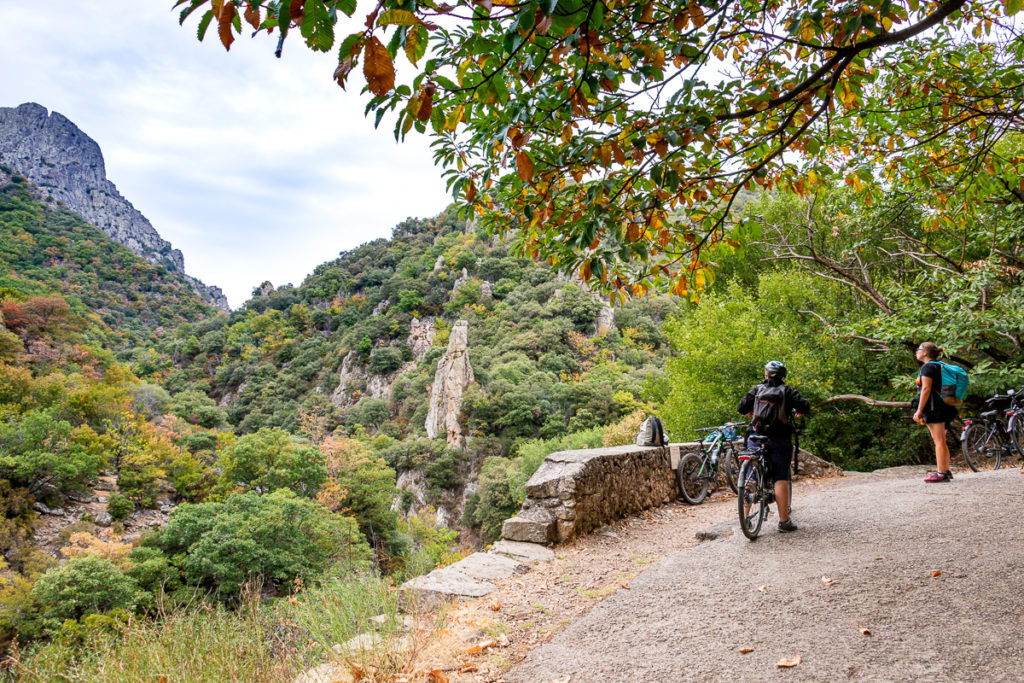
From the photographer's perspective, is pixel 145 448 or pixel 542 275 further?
pixel 542 275

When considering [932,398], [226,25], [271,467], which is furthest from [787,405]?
[271,467]

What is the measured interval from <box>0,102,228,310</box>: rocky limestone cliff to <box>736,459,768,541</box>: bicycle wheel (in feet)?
357

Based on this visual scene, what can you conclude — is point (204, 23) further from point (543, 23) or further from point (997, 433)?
point (997, 433)

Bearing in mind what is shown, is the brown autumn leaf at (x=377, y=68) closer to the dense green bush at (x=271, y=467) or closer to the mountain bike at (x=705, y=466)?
the mountain bike at (x=705, y=466)

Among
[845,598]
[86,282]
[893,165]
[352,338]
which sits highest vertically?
[86,282]

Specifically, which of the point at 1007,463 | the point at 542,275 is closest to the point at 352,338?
the point at 542,275

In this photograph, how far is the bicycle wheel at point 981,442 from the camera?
25.6 ft

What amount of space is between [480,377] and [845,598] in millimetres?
39014

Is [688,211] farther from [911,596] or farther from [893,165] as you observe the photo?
[893,165]

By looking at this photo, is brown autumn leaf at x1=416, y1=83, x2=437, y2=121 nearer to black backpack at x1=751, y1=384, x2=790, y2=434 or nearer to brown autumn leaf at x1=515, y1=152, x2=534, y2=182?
brown autumn leaf at x1=515, y1=152, x2=534, y2=182

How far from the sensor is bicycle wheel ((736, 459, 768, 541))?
14.5 ft

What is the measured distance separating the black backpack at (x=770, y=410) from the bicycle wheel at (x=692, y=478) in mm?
3048

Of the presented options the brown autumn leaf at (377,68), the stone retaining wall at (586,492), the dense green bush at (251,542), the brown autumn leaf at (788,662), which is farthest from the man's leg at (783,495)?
the dense green bush at (251,542)

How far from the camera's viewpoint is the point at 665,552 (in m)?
4.96
